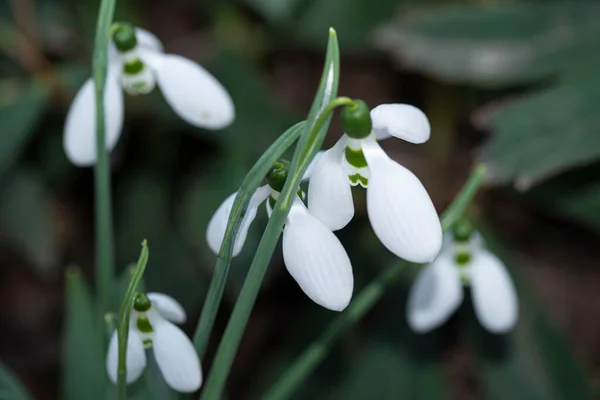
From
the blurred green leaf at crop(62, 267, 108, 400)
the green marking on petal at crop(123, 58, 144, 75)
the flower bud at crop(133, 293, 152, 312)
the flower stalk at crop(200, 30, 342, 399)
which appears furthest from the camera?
the blurred green leaf at crop(62, 267, 108, 400)

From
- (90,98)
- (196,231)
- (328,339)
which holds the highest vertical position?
(90,98)

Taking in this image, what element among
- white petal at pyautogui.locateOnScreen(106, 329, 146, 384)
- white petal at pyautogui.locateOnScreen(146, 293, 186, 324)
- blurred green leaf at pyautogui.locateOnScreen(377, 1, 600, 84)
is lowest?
blurred green leaf at pyautogui.locateOnScreen(377, 1, 600, 84)

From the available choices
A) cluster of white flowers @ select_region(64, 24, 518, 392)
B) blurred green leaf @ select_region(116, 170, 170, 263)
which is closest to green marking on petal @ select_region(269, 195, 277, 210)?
cluster of white flowers @ select_region(64, 24, 518, 392)

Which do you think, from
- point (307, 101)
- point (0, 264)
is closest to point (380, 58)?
point (307, 101)

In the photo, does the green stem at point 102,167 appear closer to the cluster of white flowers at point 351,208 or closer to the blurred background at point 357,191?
the cluster of white flowers at point 351,208

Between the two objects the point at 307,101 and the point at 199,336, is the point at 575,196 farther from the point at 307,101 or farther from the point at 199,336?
the point at 199,336

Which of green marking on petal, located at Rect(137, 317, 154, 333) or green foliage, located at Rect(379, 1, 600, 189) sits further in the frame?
green foliage, located at Rect(379, 1, 600, 189)

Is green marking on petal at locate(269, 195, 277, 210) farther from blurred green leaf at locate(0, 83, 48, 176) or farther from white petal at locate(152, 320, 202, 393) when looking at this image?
blurred green leaf at locate(0, 83, 48, 176)
